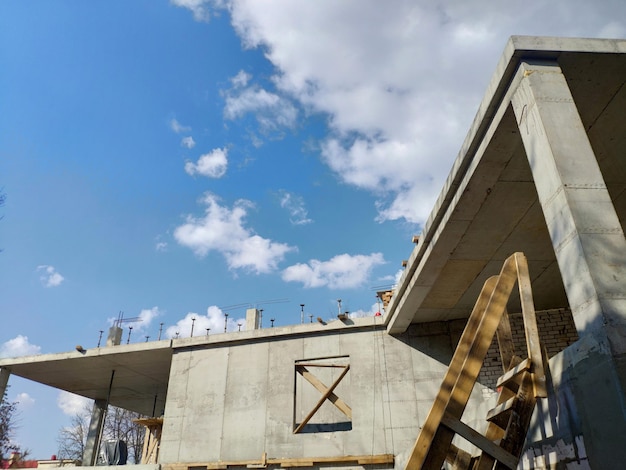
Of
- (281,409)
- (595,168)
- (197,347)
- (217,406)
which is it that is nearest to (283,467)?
(281,409)

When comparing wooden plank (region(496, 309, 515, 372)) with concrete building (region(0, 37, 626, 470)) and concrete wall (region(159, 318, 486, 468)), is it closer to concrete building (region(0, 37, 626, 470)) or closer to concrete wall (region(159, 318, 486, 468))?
concrete building (region(0, 37, 626, 470))

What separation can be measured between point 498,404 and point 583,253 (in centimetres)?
164

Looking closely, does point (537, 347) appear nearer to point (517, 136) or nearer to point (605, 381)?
point (605, 381)

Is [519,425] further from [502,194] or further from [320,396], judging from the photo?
[320,396]

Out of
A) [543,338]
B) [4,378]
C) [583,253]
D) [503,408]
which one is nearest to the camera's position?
[503,408]

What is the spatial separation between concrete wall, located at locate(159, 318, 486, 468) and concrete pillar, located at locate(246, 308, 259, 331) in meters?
2.68

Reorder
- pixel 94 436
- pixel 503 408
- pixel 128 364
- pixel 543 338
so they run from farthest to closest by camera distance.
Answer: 1. pixel 94 436
2. pixel 128 364
3. pixel 543 338
4. pixel 503 408

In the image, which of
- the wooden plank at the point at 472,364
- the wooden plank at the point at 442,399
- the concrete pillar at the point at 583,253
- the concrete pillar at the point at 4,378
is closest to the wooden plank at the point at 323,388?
the wooden plank at the point at 442,399

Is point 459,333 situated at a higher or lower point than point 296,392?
higher

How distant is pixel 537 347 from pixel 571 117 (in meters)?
2.83

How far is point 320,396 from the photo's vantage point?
14.7 meters

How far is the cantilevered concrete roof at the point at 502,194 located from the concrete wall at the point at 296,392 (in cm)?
107

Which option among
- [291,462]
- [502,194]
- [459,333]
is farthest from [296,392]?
[502,194]

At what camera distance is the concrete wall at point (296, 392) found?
513 inches
